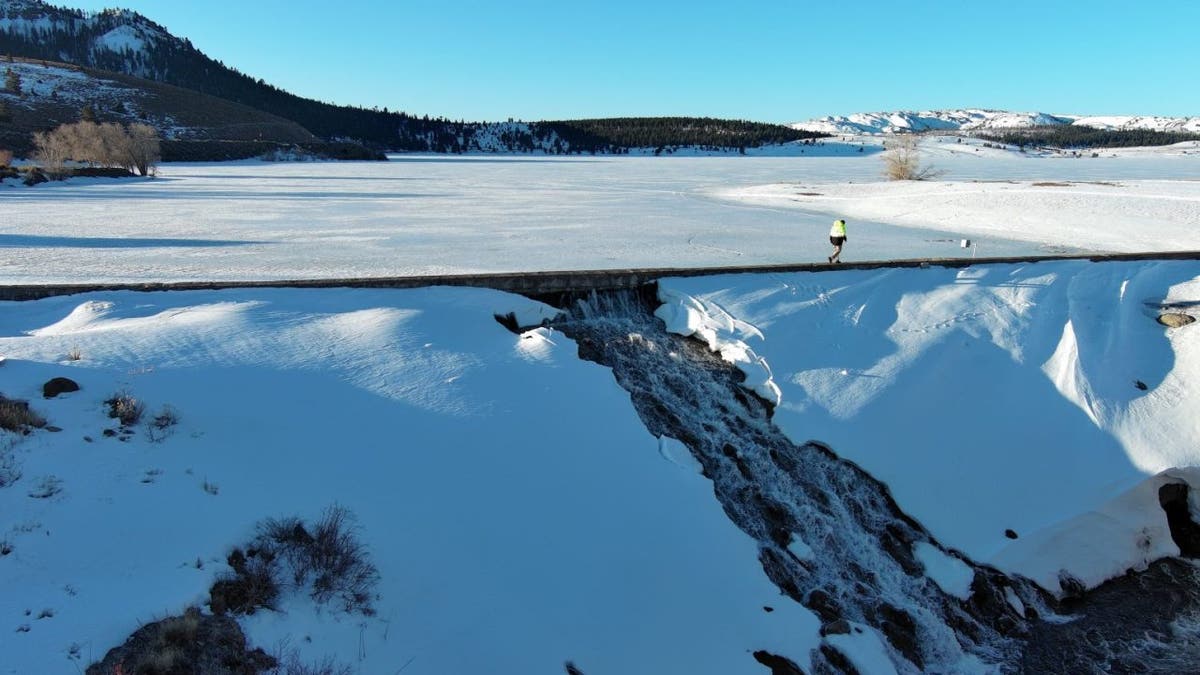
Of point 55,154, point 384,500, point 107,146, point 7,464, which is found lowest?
point 384,500

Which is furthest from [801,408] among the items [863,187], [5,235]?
[863,187]

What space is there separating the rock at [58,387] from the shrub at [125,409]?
1.57 feet

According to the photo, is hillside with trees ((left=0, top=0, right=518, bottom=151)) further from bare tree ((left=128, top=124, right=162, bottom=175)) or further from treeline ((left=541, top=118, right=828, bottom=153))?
bare tree ((left=128, top=124, right=162, bottom=175))

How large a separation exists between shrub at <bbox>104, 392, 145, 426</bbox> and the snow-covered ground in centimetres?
15

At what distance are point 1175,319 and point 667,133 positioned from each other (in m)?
123

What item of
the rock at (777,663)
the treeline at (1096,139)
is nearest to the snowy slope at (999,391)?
the rock at (777,663)

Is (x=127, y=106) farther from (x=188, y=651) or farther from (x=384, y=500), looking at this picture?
(x=188, y=651)

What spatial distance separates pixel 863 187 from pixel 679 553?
36492 millimetres

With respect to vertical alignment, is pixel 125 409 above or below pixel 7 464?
above

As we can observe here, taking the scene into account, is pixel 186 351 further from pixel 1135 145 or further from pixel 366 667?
pixel 1135 145

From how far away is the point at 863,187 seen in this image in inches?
1515

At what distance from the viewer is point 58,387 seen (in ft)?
23.1

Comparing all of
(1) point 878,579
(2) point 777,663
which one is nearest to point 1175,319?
(1) point 878,579

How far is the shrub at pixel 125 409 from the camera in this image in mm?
6809
